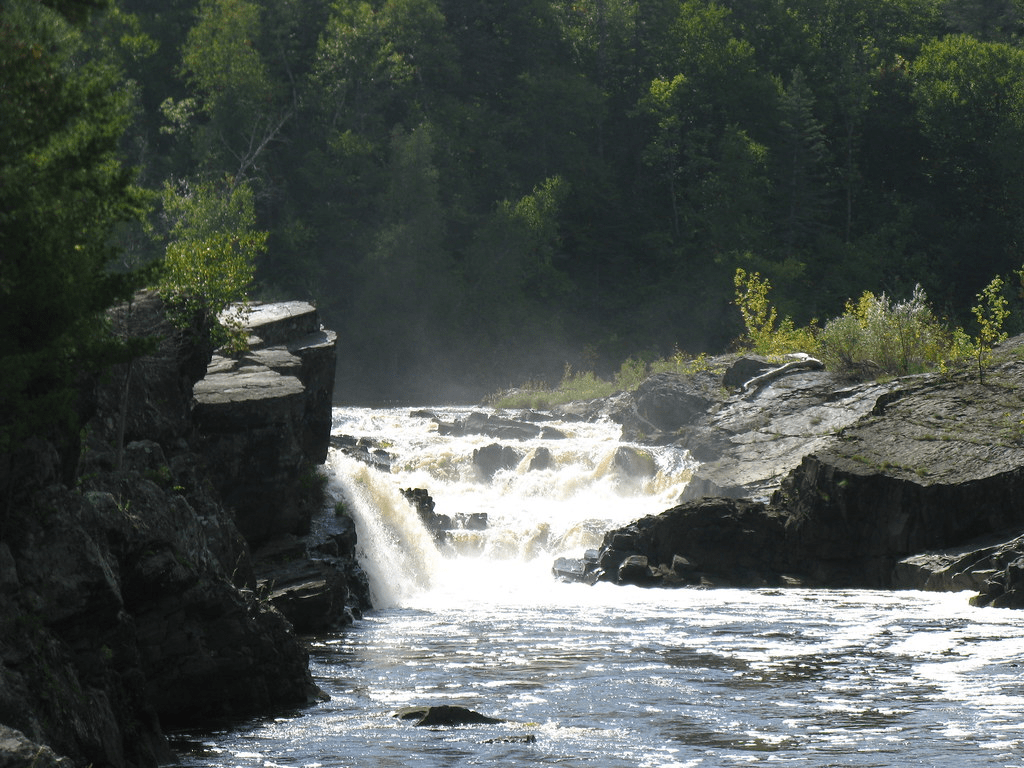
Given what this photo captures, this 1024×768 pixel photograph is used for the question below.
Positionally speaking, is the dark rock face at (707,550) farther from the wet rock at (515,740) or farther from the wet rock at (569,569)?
the wet rock at (515,740)

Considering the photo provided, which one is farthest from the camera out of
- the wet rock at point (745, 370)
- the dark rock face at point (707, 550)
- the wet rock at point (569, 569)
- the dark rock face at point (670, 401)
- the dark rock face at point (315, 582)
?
the dark rock face at point (670, 401)

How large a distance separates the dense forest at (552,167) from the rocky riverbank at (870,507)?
33251 millimetres

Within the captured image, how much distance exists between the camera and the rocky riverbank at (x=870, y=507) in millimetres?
25766

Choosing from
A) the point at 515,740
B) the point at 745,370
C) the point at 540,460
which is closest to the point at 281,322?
the point at 540,460

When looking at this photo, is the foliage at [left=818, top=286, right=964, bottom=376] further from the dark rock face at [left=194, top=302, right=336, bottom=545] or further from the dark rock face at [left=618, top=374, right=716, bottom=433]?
the dark rock face at [left=194, top=302, right=336, bottom=545]

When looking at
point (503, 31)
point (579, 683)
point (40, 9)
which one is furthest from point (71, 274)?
point (503, 31)

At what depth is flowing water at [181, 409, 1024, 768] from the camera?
48.4 ft

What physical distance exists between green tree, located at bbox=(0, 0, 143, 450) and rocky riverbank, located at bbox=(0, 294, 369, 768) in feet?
2.59

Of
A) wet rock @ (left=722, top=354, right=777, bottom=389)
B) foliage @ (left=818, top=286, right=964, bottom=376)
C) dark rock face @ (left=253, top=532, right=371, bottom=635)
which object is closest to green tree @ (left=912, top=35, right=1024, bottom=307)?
foliage @ (left=818, top=286, right=964, bottom=376)

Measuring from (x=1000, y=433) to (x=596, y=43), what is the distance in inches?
2002

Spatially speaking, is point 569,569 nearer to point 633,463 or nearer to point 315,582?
point 633,463

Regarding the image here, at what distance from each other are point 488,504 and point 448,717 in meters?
19.2

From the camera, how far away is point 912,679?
59.8ft

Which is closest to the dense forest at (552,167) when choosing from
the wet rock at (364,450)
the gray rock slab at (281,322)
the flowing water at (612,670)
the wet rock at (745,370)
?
the wet rock at (364,450)
